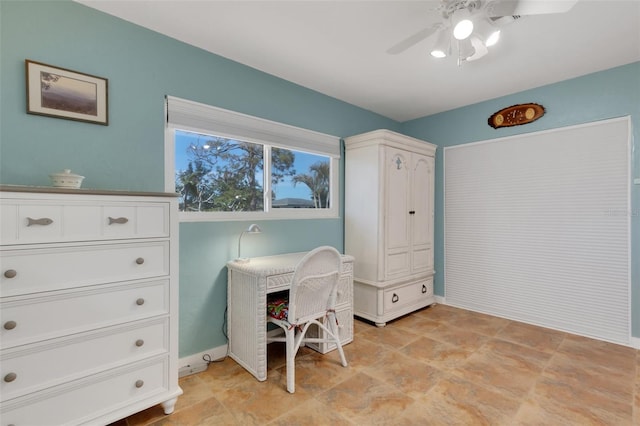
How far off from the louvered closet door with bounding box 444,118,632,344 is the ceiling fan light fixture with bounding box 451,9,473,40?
2.06 m

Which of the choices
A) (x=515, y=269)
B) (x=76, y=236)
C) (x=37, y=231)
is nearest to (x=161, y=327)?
(x=76, y=236)

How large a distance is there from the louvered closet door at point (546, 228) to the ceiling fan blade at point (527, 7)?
1842mm

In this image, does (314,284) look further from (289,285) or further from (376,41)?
(376,41)

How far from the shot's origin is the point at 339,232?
3400mm

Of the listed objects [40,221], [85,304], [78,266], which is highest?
[40,221]

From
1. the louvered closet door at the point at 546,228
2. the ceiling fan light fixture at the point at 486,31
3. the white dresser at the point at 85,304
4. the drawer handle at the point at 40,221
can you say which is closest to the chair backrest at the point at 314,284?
the white dresser at the point at 85,304

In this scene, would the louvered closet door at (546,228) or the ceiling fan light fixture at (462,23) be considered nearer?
the ceiling fan light fixture at (462,23)

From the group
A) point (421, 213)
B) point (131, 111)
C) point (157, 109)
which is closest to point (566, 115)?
point (421, 213)

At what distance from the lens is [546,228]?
301cm

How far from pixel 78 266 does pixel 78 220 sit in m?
0.22

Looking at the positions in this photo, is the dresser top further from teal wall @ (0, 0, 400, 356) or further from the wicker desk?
the wicker desk

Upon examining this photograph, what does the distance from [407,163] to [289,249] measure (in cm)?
166

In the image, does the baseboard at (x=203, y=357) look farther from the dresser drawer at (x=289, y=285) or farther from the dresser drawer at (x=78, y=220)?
the dresser drawer at (x=78, y=220)

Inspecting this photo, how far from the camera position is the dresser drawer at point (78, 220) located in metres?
1.26
